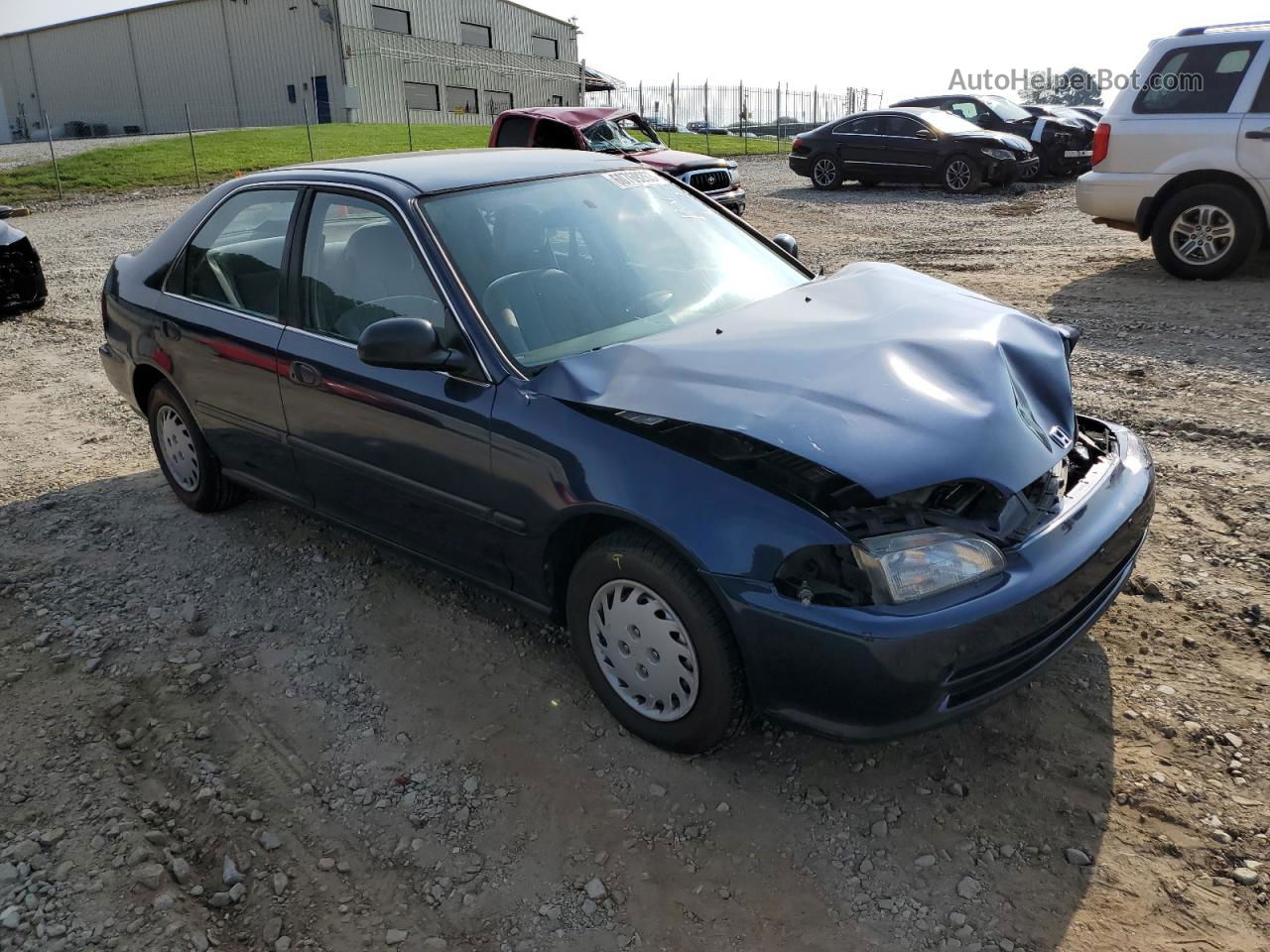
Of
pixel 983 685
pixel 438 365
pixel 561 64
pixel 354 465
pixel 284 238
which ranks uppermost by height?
pixel 561 64

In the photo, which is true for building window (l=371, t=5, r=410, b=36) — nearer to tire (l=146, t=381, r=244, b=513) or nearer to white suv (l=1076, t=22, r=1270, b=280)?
white suv (l=1076, t=22, r=1270, b=280)

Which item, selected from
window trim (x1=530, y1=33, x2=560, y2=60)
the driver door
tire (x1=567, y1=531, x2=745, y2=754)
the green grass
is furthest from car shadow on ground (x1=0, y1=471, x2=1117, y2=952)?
window trim (x1=530, y1=33, x2=560, y2=60)

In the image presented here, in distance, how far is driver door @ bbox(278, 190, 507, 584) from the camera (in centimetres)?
324

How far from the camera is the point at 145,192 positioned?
765 inches

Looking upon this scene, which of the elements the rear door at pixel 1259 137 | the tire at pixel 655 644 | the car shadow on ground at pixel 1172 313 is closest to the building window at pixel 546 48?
the car shadow on ground at pixel 1172 313

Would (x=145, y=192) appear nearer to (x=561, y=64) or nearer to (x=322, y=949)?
(x=322, y=949)

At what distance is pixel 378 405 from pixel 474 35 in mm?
49024

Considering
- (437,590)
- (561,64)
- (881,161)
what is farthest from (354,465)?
(561,64)

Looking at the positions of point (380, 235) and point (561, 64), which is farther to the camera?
point (561, 64)

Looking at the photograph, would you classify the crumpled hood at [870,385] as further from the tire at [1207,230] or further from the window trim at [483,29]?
the window trim at [483,29]

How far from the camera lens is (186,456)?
189 inches

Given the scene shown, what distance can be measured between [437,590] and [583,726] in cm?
114

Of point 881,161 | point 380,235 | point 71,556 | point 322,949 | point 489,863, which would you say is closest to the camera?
point 322,949

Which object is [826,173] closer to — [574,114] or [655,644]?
[574,114]
